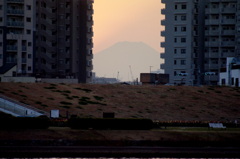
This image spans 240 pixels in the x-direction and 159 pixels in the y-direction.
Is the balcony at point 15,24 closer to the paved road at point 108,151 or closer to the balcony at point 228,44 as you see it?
the balcony at point 228,44

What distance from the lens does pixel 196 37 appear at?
14675 centimetres

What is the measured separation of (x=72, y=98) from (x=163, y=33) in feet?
248

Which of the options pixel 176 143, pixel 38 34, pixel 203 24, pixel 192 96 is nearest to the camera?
pixel 176 143

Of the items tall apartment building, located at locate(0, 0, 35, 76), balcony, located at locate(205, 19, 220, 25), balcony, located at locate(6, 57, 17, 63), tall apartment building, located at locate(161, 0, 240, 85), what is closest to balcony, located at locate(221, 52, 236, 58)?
tall apartment building, located at locate(161, 0, 240, 85)

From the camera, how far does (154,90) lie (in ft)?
292

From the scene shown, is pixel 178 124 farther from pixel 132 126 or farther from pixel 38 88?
pixel 38 88

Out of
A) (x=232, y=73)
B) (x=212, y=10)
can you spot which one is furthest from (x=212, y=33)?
(x=232, y=73)

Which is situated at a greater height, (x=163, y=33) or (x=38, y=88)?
(x=163, y=33)

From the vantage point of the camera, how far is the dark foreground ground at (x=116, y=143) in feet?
124

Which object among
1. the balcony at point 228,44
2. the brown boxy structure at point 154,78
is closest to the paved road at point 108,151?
the brown boxy structure at point 154,78

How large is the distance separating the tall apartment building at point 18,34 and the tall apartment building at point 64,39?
926cm

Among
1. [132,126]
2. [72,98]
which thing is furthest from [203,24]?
[132,126]

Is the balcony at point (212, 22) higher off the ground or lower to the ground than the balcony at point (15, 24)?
higher

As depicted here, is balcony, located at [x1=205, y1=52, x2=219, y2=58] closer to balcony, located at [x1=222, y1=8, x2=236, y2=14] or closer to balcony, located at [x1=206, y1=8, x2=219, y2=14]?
balcony, located at [x1=206, y1=8, x2=219, y2=14]
